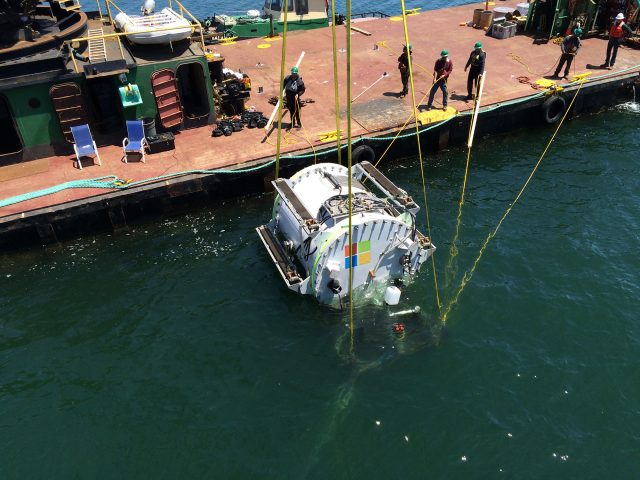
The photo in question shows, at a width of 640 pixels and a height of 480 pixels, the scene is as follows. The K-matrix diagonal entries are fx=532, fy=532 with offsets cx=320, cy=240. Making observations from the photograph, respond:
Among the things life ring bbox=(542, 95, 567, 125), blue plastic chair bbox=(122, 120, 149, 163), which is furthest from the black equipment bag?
life ring bbox=(542, 95, 567, 125)

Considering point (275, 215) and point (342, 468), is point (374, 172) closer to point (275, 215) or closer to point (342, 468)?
point (275, 215)

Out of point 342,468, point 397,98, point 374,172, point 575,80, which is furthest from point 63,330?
point 575,80

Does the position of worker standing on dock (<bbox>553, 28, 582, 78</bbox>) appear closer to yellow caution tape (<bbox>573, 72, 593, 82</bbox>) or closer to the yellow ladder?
yellow caution tape (<bbox>573, 72, 593, 82</bbox>)

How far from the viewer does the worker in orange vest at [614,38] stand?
20047 millimetres

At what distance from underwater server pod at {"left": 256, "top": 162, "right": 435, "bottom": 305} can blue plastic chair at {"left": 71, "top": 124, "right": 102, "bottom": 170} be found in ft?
21.5

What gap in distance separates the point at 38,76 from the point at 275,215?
26.0ft

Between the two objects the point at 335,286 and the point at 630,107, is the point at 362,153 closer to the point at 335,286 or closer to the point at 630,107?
the point at 335,286

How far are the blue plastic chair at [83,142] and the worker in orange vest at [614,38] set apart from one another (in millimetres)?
18952

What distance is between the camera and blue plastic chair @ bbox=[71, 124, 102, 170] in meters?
15.4

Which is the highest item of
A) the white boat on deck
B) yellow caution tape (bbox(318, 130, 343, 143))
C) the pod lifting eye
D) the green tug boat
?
the white boat on deck

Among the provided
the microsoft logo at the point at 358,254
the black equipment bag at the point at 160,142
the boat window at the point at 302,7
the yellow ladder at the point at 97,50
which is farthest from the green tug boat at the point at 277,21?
the microsoft logo at the point at 358,254

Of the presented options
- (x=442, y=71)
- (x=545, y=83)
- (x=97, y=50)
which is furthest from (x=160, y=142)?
(x=545, y=83)

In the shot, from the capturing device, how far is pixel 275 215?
13.2 meters

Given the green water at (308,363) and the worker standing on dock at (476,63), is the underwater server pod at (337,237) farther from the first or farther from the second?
the worker standing on dock at (476,63)
